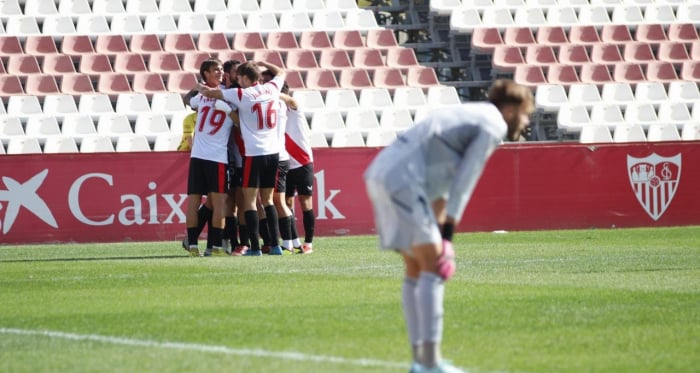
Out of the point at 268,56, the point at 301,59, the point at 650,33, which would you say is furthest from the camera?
the point at 650,33

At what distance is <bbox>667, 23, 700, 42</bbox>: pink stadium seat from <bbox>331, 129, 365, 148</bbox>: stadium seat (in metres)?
8.13

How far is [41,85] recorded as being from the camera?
77.4ft

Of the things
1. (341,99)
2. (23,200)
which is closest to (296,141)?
(23,200)

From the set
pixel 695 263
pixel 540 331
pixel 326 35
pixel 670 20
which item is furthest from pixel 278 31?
pixel 540 331

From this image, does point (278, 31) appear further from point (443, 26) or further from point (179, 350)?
point (179, 350)

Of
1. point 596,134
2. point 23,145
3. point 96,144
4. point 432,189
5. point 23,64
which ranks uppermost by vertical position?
point 23,64

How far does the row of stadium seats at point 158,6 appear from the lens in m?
25.6

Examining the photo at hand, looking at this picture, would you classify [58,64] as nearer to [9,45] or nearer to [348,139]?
[9,45]

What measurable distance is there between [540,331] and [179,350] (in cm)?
204

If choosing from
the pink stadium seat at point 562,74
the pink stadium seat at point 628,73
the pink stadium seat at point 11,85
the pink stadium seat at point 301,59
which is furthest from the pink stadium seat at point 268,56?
the pink stadium seat at point 628,73

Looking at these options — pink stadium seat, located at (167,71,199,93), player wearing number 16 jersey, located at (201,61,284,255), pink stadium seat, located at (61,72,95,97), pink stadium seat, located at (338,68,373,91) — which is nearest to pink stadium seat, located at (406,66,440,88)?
pink stadium seat, located at (338,68,373,91)

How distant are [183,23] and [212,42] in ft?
3.16

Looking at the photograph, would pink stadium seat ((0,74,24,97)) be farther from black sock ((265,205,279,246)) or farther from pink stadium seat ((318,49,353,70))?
black sock ((265,205,279,246))

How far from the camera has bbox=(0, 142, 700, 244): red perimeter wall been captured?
59.6 feet
